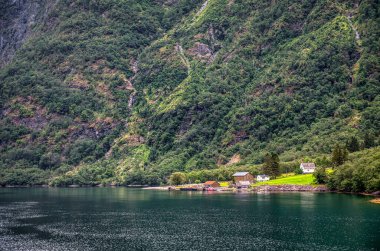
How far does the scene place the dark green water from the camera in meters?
96.1

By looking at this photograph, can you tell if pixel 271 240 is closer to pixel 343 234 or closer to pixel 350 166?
pixel 343 234

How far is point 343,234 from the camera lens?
9869cm

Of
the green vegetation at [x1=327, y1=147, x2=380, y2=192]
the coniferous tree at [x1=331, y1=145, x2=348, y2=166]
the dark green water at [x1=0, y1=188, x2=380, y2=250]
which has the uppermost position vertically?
the coniferous tree at [x1=331, y1=145, x2=348, y2=166]

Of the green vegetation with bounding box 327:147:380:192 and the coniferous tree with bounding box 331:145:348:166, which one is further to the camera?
the coniferous tree with bounding box 331:145:348:166

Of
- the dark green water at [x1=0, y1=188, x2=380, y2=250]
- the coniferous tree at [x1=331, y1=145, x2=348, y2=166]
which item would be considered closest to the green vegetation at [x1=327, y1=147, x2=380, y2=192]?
A: the dark green water at [x1=0, y1=188, x2=380, y2=250]

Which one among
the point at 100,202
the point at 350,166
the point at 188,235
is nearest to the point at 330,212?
the point at 188,235

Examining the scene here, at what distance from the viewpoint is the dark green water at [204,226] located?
315ft

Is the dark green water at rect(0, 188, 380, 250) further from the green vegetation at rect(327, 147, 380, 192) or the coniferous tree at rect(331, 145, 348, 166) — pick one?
the coniferous tree at rect(331, 145, 348, 166)

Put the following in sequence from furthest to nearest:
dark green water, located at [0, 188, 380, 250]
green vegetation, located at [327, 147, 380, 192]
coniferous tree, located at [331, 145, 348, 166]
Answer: coniferous tree, located at [331, 145, 348, 166]
green vegetation, located at [327, 147, 380, 192]
dark green water, located at [0, 188, 380, 250]

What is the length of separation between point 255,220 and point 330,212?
1750 cm

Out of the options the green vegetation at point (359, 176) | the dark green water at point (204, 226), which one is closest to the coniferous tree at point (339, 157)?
the green vegetation at point (359, 176)

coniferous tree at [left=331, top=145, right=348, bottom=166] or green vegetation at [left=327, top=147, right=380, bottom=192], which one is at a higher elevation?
coniferous tree at [left=331, top=145, right=348, bottom=166]

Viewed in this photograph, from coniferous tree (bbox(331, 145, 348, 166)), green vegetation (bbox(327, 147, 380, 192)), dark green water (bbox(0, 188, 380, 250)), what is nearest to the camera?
dark green water (bbox(0, 188, 380, 250))

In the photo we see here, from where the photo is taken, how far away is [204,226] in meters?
116
